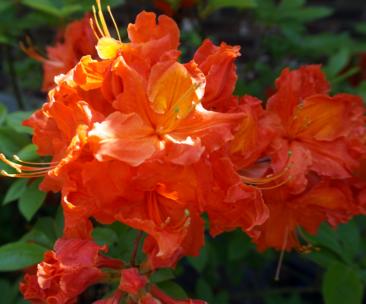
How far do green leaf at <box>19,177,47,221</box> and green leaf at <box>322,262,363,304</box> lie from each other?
1.04 metres

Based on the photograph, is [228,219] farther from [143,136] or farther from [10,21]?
[10,21]

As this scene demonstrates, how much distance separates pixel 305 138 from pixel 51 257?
2.61 ft

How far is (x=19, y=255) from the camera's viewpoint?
1.08 meters

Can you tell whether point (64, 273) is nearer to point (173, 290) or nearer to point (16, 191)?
point (173, 290)

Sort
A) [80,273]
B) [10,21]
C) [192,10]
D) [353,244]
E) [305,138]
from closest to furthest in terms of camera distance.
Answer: [80,273], [305,138], [353,244], [192,10], [10,21]

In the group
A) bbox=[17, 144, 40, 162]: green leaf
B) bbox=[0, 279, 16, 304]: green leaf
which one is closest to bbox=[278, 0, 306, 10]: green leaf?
bbox=[17, 144, 40, 162]: green leaf

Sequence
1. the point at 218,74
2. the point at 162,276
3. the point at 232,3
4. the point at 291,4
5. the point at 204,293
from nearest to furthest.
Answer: the point at 218,74 → the point at 162,276 → the point at 232,3 → the point at 204,293 → the point at 291,4

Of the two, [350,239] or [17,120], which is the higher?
[17,120]

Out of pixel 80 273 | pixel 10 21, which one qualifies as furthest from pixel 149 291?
pixel 10 21

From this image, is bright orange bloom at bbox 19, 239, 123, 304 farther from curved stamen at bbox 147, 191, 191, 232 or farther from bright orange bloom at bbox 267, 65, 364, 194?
bright orange bloom at bbox 267, 65, 364, 194

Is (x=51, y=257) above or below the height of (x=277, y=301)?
above

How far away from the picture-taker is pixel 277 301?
78.5 inches

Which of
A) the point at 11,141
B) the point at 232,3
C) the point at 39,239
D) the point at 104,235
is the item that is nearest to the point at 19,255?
the point at 39,239

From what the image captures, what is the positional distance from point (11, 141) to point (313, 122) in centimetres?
104
